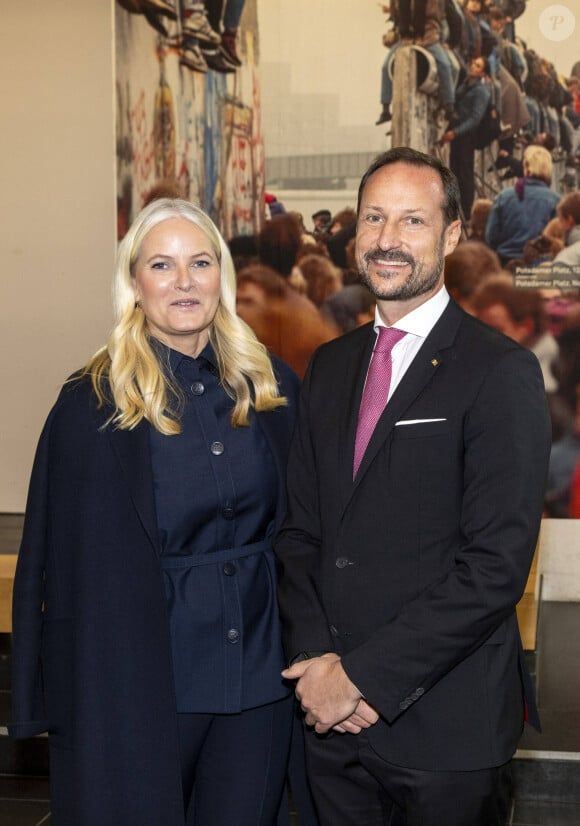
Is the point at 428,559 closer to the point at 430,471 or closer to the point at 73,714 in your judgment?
the point at 430,471

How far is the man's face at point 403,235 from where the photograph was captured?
2.16 m

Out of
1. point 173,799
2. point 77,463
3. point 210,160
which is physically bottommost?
point 173,799

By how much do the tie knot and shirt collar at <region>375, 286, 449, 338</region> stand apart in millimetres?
18

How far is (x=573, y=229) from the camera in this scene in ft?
19.5

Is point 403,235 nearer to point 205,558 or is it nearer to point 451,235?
point 451,235

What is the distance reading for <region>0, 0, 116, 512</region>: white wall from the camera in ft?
21.6

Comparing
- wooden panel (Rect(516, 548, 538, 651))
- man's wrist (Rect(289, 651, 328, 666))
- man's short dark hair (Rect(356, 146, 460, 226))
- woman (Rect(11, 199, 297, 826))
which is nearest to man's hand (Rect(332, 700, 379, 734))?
man's wrist (Rect(289, 651, 328, 666))

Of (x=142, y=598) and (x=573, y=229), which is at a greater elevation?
(x=573, y=229)

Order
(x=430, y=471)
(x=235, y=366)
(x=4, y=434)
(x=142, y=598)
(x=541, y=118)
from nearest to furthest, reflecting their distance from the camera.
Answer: (x=430, y=471) → (x=142, y=598) → (x=235, y=366) → (x=541, y=118) → (x=4, y=434)

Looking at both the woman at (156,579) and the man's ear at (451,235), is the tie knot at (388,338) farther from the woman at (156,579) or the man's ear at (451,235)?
the woman at (156,579)

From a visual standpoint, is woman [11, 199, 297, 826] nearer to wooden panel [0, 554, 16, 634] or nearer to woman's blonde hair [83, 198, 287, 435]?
woman's blonde hair [83, 198, 287, 435]

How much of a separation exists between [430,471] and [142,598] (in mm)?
692

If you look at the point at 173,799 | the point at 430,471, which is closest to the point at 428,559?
the point at 430,471

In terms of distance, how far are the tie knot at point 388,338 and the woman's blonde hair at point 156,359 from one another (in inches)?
15.5
